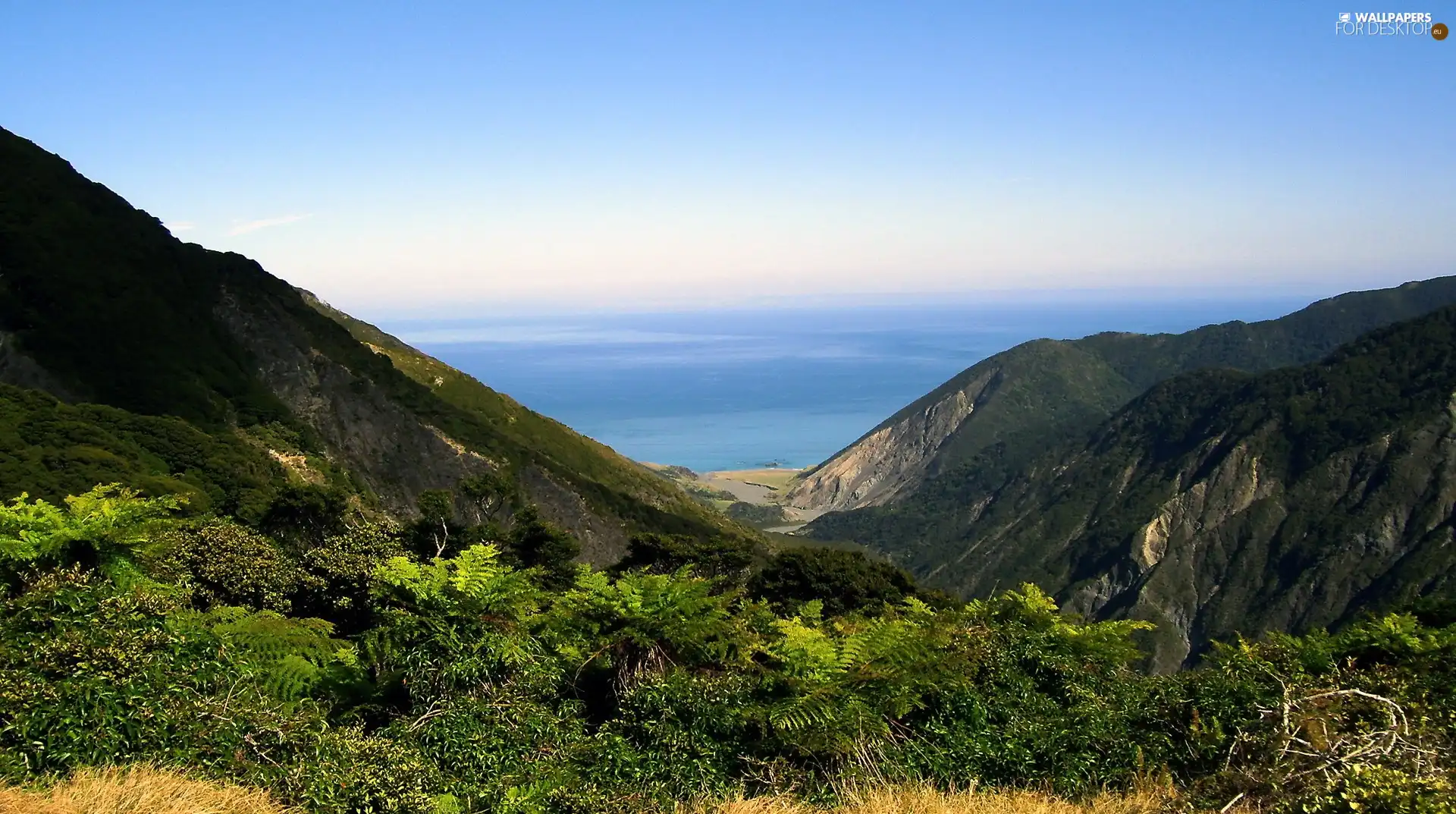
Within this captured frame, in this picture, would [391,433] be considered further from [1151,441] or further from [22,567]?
[1151,441]

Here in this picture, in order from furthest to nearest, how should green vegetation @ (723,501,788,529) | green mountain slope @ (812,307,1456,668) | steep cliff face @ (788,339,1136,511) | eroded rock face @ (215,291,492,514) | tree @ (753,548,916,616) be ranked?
steep cliff face @ (788,339,1136,511)
green vegetation @ (723,501,788,529)
green mountain slope @ (812,307,1456,668)
eroded rock face @ (215,291,492,514)
tree @ (753,548,916,616)

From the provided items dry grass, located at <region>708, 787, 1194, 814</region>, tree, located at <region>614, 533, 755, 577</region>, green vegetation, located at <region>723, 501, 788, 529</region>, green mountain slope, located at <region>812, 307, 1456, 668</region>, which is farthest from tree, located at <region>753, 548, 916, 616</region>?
green vegetation, located at <region>723, 501, 788, 529</region>

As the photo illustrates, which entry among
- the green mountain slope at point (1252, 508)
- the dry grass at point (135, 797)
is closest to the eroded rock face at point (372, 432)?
the dry grass at point (135, 797)

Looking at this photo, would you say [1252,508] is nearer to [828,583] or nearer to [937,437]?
[828,583]

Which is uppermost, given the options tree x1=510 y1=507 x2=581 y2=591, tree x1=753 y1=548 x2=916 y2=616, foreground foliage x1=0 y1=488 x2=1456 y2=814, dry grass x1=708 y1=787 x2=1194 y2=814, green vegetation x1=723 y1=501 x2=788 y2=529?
foreground foliage x1=0 y1=488 x2=1456 y2=814

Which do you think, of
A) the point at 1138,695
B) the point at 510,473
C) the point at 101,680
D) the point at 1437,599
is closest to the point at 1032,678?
the point at 1138,695

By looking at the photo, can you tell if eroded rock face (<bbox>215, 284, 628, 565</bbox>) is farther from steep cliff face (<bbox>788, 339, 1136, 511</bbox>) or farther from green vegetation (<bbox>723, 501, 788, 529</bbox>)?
steep cliff face (<bbox>788, 339, 1136, 511</bbox>)
